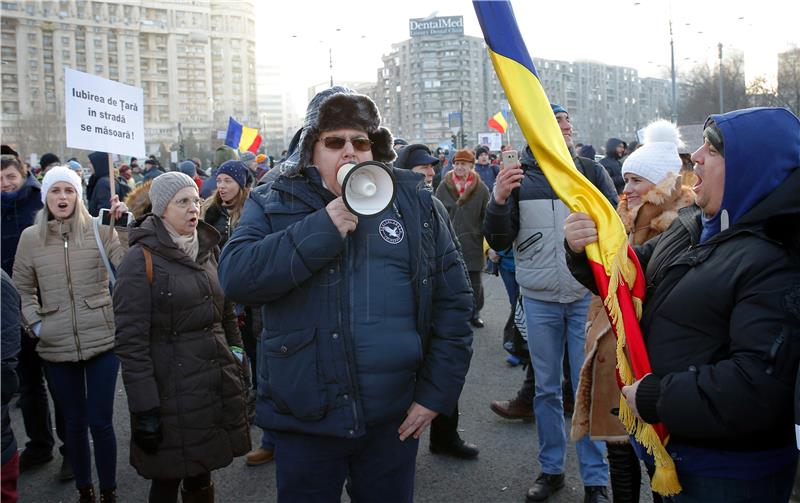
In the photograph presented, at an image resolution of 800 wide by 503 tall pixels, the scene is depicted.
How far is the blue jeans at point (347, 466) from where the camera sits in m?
2.45

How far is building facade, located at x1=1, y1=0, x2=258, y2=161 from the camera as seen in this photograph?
65.2m

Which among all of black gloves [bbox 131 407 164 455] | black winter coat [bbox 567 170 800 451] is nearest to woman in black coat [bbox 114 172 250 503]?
black gloves [bbox 131 407 164 455]

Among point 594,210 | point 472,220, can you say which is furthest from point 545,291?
point 472,220

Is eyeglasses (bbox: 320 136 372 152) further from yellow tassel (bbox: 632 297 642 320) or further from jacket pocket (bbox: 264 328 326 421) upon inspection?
yellow tassel (bbox: 632 297 642 320)

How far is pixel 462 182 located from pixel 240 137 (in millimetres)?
9010

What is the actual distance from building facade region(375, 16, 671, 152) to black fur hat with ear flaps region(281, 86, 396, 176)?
89042 millimetres

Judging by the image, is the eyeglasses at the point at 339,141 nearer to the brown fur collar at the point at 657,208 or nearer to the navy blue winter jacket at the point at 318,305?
the navy blue winter jacket at the point at 318,305

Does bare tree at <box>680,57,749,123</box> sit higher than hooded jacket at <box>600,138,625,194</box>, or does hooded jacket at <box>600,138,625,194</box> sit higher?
bare tree at <box>680,57,749,123</box>

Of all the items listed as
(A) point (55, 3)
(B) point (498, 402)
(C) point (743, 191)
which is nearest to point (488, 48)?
(C) point (743, 191)

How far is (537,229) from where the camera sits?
4164 millimetres

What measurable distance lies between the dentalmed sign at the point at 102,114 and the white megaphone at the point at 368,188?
321 cm

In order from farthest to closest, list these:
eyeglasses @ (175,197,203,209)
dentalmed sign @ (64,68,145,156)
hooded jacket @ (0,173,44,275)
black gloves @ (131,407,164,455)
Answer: hooded jacket @ (0,173,44,275) → dentalmed sign @ (64,68,145,156) → eyeglasses @ (175,197,203,209) → black gloves @ (131,407,164,455)

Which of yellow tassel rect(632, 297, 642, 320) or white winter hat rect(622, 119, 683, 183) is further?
white winter hat rect(622, 119, 683, 183)

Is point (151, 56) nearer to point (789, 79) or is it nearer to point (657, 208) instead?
point (789, 79)
